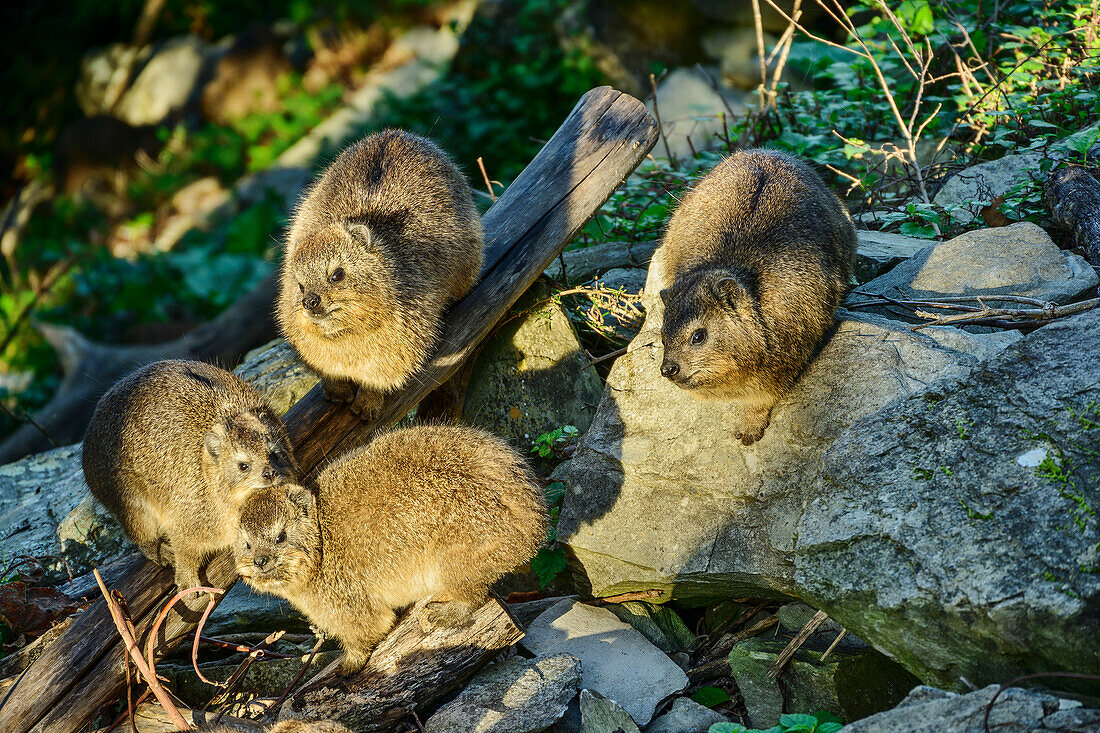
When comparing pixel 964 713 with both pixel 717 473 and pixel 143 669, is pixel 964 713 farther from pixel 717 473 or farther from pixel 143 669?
pixel 143 669

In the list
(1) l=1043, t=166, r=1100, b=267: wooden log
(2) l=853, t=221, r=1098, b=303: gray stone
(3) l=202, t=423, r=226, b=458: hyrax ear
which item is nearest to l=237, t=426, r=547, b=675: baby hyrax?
(3) l=202, t=423, r=226, b=458: hyrax ear

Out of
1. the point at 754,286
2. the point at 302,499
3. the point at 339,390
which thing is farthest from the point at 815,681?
the point at 339,390

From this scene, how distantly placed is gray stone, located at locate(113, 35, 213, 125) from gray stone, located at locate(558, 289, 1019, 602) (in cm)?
1591

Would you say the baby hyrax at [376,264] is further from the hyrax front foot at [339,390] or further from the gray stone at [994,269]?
the gray stone at [994,269]

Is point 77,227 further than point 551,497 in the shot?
Yes

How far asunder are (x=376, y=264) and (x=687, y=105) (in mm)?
7724

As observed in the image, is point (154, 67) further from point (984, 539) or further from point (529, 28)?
point (984, 539)

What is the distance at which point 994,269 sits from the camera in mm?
5430

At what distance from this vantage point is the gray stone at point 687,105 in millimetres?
10914

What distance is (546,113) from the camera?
1302 centimetres

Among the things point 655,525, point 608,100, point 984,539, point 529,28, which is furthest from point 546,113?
point 984,539

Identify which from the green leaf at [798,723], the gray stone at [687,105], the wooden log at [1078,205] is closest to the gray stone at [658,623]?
the green leaf at [798,723]

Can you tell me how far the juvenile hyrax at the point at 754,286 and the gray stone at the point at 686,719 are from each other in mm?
1490

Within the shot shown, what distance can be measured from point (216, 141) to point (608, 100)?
1317 centimetres
